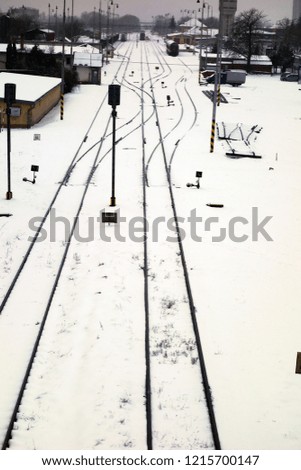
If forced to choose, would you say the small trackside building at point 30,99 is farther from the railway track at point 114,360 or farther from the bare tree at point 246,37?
the bare tree at point 246,37

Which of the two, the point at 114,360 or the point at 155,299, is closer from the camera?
the point at 114,360

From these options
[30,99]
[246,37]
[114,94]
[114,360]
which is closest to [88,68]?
[30,99]

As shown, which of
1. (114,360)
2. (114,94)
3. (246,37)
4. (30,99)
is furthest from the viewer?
(246,37)

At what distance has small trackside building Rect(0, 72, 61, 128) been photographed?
29844 millimetres

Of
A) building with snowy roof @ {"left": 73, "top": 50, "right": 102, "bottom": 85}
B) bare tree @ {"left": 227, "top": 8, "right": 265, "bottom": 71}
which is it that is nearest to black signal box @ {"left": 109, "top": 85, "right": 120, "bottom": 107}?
building with snowy roof @ {"left": 73, "top": 50, "right": 102, "bottom": 85}

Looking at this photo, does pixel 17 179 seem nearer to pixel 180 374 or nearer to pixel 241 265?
pixel 241 265

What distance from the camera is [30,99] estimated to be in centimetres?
2995

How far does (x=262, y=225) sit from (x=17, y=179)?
801 centimetres

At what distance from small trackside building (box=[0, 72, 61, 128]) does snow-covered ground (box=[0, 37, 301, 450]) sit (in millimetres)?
5214

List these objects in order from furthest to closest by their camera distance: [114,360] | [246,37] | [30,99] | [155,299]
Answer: [246,37] < [30,99] < [155,299] < [114,360]

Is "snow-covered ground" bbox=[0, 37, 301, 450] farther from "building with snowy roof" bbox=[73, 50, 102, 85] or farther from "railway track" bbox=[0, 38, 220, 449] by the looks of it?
"building with snowy roof" bbox=[73, 50, 102, 85]

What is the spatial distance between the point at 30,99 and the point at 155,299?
20.7 meters

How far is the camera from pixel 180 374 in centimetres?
899

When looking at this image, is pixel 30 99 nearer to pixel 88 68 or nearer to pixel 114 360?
pixel 114 360
